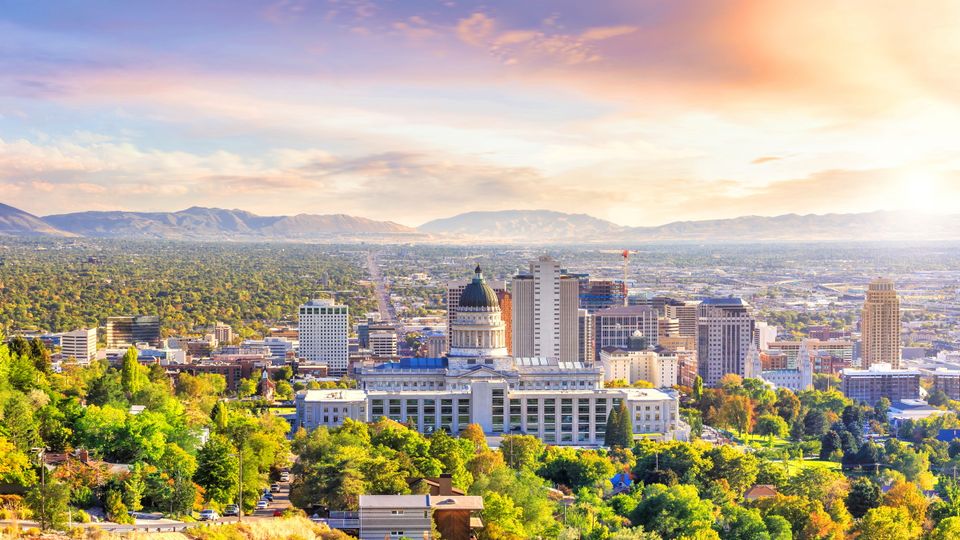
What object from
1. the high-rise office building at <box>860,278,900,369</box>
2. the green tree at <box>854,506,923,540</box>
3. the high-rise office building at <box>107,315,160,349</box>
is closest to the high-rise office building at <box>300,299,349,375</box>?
the high-rise office building at <box>107,315,160,349</box>

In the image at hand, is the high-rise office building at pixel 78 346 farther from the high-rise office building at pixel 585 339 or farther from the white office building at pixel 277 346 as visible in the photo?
the high-rise office building at pixel 585 339

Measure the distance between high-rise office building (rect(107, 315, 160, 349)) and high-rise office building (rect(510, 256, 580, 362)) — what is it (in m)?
40.0

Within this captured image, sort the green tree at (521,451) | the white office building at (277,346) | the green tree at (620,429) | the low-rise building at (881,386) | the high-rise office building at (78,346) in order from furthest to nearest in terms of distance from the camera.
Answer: the white office building at (277,346) < the high-rise office building at (78,346) < the low-rise building at (881,386) < the green tree at (620,429) < the green tree at (521,451)

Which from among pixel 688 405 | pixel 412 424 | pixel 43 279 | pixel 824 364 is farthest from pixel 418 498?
pixel 43 279

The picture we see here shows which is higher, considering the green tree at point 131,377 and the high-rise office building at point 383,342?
the green tree at point 131,377

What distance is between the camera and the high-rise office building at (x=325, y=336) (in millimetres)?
111688

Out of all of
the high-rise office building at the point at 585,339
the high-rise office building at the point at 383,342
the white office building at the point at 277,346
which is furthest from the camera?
the high-rise office building at the point at 383,342

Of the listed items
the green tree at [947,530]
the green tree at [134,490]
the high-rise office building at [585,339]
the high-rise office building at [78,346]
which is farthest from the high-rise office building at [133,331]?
the green tree at [947,530]

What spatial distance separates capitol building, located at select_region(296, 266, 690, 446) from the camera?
2638 inches

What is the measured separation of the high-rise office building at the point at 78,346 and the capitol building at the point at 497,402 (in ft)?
135

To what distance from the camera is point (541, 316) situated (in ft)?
314

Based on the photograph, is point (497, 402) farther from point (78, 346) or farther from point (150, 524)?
point (78, 346)

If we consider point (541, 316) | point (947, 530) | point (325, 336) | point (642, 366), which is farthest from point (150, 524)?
point (325, 336)

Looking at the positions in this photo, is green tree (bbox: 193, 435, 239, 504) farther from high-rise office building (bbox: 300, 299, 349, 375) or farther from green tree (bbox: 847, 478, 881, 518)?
high-rise office building (bbox: 300, 299, 349, 375)
